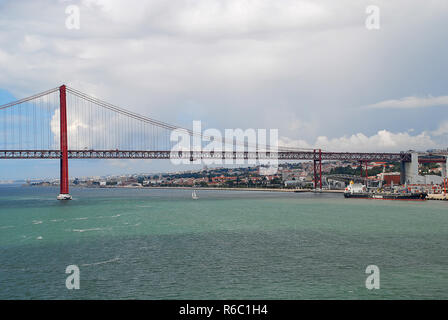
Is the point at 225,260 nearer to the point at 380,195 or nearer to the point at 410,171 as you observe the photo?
the point at 380,195

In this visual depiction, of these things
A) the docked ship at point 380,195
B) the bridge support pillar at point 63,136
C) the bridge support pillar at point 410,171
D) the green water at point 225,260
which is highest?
the bridge support pillar at point 63,136

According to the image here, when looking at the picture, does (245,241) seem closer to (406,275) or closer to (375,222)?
(406,275)

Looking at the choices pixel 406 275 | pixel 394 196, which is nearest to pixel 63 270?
pixel 406 275

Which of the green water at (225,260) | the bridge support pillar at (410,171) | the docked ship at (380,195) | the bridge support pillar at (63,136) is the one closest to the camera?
the green water at (225,260)

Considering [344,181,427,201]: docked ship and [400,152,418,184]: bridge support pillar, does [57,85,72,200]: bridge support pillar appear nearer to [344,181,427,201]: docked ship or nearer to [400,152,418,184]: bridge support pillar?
[344,181,427,201]: docked ship

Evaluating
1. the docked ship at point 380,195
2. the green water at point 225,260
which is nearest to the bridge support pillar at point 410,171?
the docked ship at point 380,195

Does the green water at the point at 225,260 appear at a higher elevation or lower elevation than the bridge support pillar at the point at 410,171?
lower

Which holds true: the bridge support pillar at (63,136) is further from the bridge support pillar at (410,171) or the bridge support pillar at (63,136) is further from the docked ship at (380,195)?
the bridge support pillar at (410,171)
